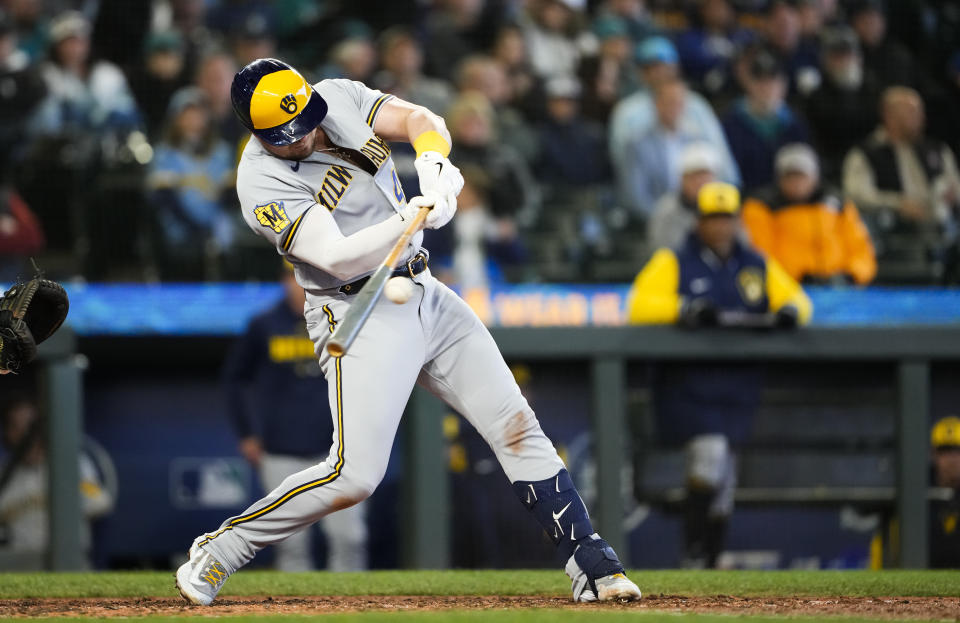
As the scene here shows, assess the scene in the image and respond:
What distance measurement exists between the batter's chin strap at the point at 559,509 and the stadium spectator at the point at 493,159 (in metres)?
4.13

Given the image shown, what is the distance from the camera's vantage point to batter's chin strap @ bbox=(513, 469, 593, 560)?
3.70 m

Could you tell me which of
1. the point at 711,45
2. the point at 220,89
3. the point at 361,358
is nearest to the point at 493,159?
the point at 220,89

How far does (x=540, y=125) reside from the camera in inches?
330

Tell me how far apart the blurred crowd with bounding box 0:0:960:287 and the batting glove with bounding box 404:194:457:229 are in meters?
3.60

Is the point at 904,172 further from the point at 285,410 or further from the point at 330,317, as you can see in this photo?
the point at 330,317

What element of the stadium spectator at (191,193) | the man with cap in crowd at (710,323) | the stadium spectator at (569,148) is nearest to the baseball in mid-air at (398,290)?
the man with cap in crowd at (710,323)

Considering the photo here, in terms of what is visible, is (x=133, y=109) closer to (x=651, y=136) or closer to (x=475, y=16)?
(x=475, y=16)

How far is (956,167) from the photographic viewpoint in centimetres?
824

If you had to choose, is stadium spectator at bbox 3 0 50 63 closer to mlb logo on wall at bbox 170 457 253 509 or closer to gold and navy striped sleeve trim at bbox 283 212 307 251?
mlb logo on wall at bbox 170 457 253 509

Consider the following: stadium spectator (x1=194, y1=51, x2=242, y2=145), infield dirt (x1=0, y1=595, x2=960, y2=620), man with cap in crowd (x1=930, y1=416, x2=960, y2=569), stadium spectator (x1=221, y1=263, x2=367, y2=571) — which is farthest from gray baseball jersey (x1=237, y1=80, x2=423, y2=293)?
stadium spectator (x1=194, y1=51, x2=242, y2=145)

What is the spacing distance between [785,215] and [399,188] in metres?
4.21

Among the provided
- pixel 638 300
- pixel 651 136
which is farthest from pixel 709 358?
pixel 651 136

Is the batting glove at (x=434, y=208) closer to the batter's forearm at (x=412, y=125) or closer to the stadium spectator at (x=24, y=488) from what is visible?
the batter's forearm at (x=412, y=125)

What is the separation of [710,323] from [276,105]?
2.86 m
